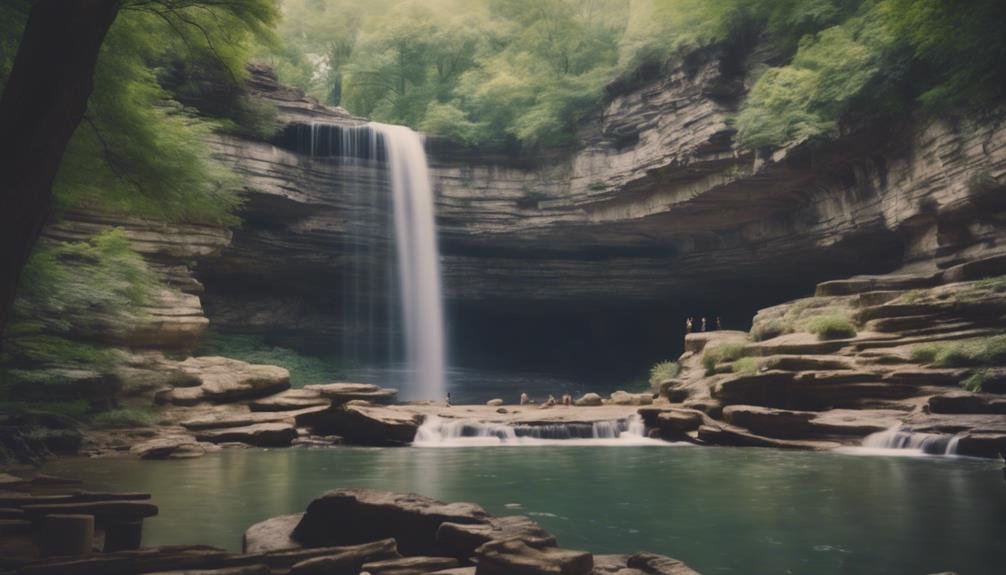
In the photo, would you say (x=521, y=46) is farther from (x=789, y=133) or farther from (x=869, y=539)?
(x=869, y=539)

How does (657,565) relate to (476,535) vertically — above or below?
below

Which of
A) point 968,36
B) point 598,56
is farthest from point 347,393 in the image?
point 598,56

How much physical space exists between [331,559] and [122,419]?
15.8 meters

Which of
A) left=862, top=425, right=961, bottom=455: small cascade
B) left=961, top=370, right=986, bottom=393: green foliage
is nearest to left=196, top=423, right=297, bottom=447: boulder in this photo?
left=862, top=425, right=961, bottom=455: small cascade

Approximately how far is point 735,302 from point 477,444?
25.5m

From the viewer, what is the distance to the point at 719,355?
23266 millimetres

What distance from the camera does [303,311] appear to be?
39.4 meters

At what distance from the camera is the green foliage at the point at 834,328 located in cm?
2027

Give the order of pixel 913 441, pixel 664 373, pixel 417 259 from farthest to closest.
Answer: pixel 417 259 → pixel 664 373 → pixel 913 441

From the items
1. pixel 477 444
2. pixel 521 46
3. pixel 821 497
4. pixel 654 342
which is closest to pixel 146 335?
pixel 477 444

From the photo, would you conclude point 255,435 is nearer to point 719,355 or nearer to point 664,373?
point 719,355

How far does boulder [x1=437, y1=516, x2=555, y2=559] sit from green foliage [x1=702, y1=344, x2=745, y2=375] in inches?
721

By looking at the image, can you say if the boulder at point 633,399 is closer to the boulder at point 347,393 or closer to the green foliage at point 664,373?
the green foliage at point 664,373

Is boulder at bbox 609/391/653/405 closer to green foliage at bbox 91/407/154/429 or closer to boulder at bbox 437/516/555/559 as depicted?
green foliage at bbox 91/407/154/429
